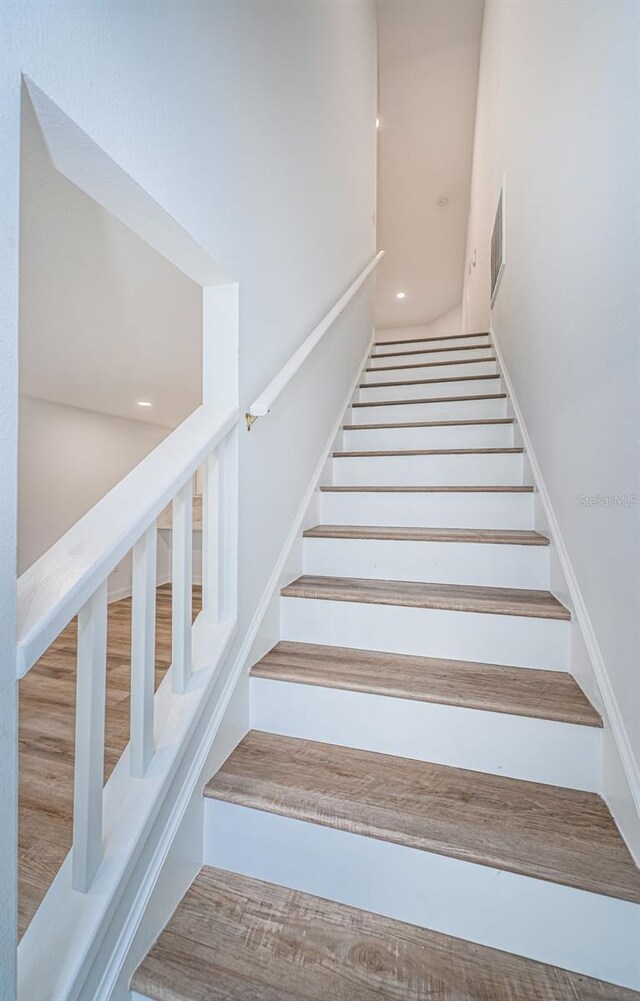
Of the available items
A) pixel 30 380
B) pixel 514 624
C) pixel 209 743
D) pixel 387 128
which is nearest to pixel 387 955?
pixel 209 743

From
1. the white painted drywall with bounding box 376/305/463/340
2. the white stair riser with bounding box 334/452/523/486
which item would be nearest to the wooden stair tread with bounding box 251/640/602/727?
the white stair riser with bounding box 334/452/523/486

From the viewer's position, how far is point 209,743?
1.13 metres

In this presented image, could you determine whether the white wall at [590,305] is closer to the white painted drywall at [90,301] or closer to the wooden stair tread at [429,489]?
the wooden stair tread at [429,489]

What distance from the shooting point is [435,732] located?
1.18 meters

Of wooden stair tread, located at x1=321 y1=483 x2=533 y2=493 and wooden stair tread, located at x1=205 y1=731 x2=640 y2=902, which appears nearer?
wooden stair tread, located at x1=205 y1=731 x2=640 y2=902

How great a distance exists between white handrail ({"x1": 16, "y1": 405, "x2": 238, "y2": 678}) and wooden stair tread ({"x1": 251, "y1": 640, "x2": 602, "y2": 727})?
65 cm

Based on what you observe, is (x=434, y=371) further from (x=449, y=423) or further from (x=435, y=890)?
(x=435, y=890)

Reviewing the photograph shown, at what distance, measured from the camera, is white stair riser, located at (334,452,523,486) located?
6.68 ft

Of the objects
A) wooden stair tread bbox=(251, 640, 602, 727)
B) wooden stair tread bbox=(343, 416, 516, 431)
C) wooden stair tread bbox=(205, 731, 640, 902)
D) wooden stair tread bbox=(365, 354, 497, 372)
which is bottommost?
wooden stair tread bbox=(205, 731, 640, 902)

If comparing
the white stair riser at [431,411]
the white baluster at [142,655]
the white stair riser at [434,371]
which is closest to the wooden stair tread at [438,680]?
the white baluster at [142,655]

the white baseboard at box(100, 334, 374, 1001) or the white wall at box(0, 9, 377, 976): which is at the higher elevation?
the white wall at box(0, 9, 377, 976)

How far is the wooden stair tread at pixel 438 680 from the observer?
3.69 feet

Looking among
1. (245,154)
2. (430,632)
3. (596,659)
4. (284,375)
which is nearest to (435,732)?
(430,632)

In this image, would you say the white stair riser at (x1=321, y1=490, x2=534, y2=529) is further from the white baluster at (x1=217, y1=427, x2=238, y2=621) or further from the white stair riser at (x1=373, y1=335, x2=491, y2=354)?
the white stair riser at (x1=373, y1=335, x2=491, y2=354)
